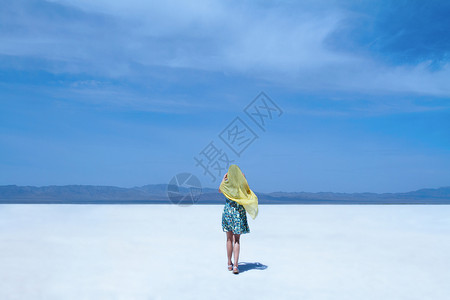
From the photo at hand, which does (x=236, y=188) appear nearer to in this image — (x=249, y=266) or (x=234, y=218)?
(x=234, y=218)

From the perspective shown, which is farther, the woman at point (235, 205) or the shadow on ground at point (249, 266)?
the shadow on ground at point (249, 266)

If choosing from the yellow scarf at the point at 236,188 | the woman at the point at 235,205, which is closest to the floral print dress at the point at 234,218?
the woman at the point at 235,205

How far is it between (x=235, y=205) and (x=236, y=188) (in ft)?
0.94

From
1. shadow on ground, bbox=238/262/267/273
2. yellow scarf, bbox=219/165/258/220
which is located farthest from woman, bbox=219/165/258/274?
shadow on ground, bbox=238/262/267/273

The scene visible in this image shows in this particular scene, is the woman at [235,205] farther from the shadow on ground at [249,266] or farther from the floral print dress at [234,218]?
the shadow on ground at [249,266]

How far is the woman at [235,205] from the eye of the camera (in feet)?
20.0

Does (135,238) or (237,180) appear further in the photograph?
(135,238)

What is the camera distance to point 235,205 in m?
6.19

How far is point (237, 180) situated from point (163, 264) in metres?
2.01

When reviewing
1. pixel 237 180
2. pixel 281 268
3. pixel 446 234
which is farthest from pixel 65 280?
pixel 446 234

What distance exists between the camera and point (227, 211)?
6168 mm

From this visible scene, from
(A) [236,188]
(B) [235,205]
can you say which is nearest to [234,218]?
(B) [235,205]

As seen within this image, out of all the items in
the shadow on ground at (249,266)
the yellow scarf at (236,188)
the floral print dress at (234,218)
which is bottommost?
Result: the shadow on ground at (249,266)

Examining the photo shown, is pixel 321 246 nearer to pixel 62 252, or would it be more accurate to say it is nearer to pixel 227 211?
pixel 227 211
